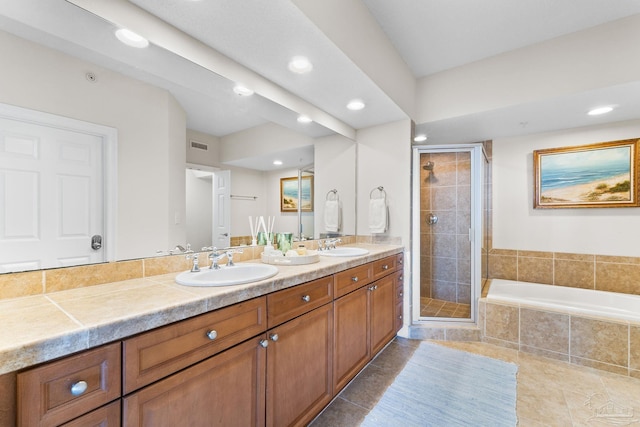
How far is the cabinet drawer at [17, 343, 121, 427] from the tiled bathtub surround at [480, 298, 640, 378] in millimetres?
2767

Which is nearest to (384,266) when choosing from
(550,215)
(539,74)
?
(539,74)

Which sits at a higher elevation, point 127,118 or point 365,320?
point 127,118

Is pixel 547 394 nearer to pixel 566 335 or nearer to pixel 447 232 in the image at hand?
pixel 566 335

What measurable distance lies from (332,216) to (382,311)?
1010mm

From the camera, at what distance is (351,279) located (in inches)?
71.6

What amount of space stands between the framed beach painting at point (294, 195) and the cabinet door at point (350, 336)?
845 millimetres

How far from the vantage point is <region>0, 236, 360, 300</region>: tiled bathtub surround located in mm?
978

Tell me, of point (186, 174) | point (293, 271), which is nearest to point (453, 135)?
point (293, 271)

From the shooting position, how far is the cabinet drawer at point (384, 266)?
2129mm

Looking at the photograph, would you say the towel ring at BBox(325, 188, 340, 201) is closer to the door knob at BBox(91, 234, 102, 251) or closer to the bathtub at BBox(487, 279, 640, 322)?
the bathtub at BBox(487, 279, 640, 322)

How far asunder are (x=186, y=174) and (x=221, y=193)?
25cm

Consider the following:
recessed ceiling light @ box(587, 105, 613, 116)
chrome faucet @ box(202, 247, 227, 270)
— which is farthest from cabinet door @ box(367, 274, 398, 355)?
recessed ceiling light @ box(587, 105, 613, 116)

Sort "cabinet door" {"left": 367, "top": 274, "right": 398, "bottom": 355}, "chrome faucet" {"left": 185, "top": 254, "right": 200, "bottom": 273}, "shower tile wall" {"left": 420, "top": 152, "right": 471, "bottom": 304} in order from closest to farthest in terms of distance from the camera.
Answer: "chrome faucet" {"left": 185, "top": 254, "right": 200, "bottom": 273} → "cabinet door" {"left": 367, "top": 274, "right": 398, "bottom": 355} → "shower tile wall" {"left": 420, "top": 152, "right": 471, "bottom": 304}

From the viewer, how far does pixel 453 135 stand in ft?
10.4
